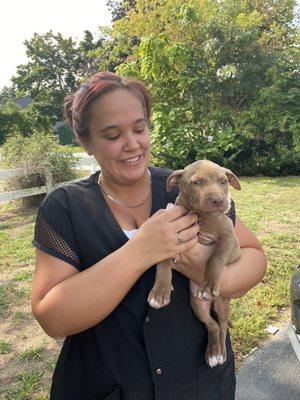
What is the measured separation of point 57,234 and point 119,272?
0.36m

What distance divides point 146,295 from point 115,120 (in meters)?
0.87

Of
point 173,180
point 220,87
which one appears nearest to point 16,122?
point 220,87

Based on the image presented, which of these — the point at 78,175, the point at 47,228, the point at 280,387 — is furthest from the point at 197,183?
the point at 78,175

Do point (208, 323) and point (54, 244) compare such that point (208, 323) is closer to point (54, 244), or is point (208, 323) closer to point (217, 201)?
point (217, 201)

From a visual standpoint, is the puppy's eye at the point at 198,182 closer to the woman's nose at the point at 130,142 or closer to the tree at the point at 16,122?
the woman's nose at the point at 130,142

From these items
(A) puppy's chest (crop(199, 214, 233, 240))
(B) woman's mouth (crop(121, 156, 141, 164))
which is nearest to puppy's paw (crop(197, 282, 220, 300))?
(A) puppy's chest (crop(199, 214, 233, 240))

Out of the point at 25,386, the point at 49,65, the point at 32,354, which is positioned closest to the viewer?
the point at 25,386

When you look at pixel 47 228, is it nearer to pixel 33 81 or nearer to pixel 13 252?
pixel 13 252

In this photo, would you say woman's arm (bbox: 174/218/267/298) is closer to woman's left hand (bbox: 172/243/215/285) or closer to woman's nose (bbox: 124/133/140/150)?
woman's left hand (bbox: 172/243/215/285)

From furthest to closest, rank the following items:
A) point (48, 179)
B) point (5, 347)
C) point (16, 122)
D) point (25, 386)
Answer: point (16, 122), point (48, 179), point (5, 347), point (25, 386)

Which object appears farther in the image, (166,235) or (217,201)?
(217,201)

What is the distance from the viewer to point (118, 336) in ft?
6.21

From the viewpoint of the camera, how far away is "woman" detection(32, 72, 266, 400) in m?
1.78

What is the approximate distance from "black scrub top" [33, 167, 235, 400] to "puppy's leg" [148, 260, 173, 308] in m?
0.06
